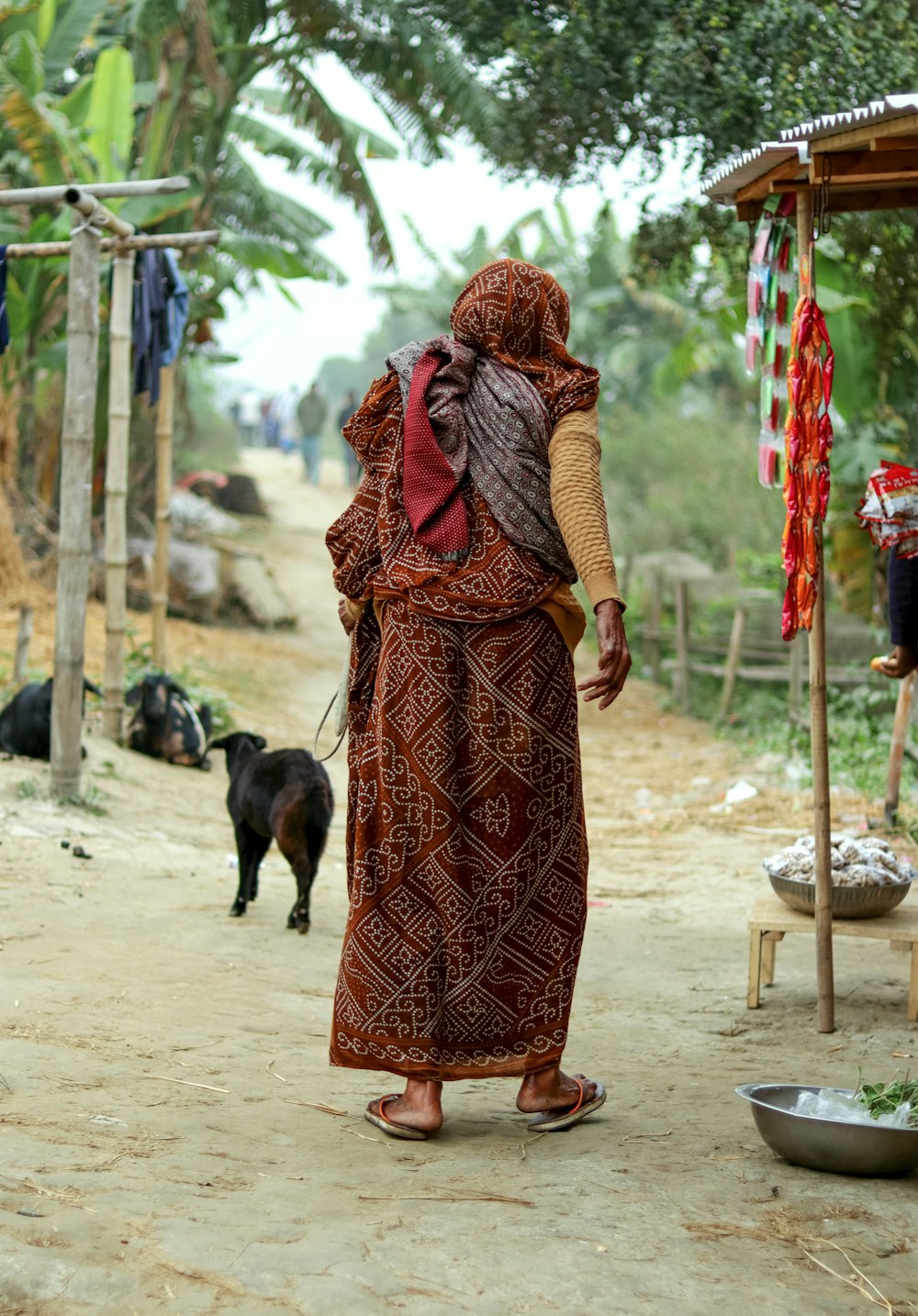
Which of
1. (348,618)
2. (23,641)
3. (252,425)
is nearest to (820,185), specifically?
(348,618)

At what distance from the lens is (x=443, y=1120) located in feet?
11.5

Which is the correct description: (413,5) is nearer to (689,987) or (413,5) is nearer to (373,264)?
(373,264)

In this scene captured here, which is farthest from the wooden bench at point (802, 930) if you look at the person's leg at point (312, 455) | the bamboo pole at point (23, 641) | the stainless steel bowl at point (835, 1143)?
the person's leg at point (312, 455)

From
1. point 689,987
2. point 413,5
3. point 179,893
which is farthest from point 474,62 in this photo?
point 689,987

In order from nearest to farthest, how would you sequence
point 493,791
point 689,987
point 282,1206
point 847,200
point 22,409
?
point 282,1206 → point 493,791 → point 847,200 → point 689,987 → point 22,409

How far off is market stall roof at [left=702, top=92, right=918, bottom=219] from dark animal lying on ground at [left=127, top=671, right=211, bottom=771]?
5659mm

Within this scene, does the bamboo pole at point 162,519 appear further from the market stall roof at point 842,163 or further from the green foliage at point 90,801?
the market stall roof at point 842,163

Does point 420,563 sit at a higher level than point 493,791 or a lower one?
higher

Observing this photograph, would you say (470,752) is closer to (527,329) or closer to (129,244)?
(527,329)

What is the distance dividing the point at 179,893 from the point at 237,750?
2.40ft

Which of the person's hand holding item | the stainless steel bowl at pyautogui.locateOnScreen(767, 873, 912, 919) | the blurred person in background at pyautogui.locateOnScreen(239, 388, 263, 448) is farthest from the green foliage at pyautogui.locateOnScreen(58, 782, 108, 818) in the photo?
the blurred person in background at pyautogui.locateOnScreen(239, 388, 263, 448)

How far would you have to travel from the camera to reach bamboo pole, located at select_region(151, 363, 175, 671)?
11.4 m

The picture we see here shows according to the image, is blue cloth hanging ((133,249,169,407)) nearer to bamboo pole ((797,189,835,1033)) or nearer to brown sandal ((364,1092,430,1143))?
bamboo pole ((797,189,835,1033))

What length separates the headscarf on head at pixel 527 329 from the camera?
3.46 metres
